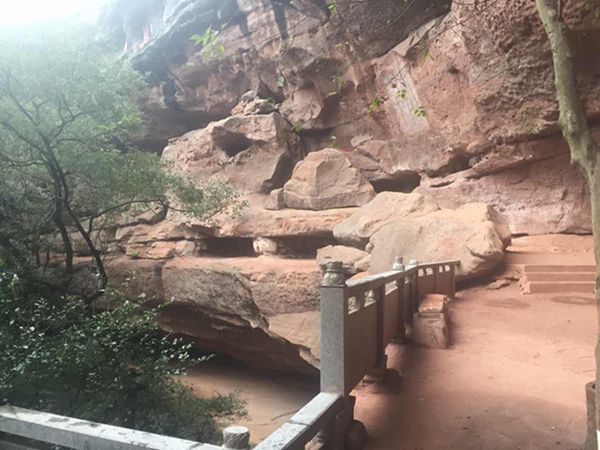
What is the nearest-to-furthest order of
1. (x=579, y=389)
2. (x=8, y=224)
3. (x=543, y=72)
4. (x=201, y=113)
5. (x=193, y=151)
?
1. (x=579, y=389)
2. (x=8, y=224)
3. (x=543, y=72)
4. (x=193, y=151)
5. (x=201, y=113)

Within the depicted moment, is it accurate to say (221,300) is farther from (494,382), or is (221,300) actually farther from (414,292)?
(494,382)

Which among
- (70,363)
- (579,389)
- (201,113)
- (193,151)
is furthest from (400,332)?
(201,113)

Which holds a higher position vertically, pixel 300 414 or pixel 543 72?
pixel 543 72

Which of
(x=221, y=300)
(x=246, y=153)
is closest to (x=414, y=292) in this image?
(x=221, y=300)

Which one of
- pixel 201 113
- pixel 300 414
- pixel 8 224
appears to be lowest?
pixel 300 414

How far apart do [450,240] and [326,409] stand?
8.08m

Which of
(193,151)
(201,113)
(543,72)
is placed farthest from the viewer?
(201,113)

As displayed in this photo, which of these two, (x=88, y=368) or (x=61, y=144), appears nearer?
(x=88, y=368)

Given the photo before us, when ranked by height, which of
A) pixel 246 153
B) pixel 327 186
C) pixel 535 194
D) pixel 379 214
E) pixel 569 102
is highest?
pixel 246 153

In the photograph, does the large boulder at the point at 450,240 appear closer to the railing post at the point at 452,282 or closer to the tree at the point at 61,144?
the railing post at the point at 452,282

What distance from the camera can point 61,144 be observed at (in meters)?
9.74

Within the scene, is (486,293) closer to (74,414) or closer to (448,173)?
(448,173)

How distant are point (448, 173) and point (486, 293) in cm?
678

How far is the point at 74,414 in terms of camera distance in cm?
573
